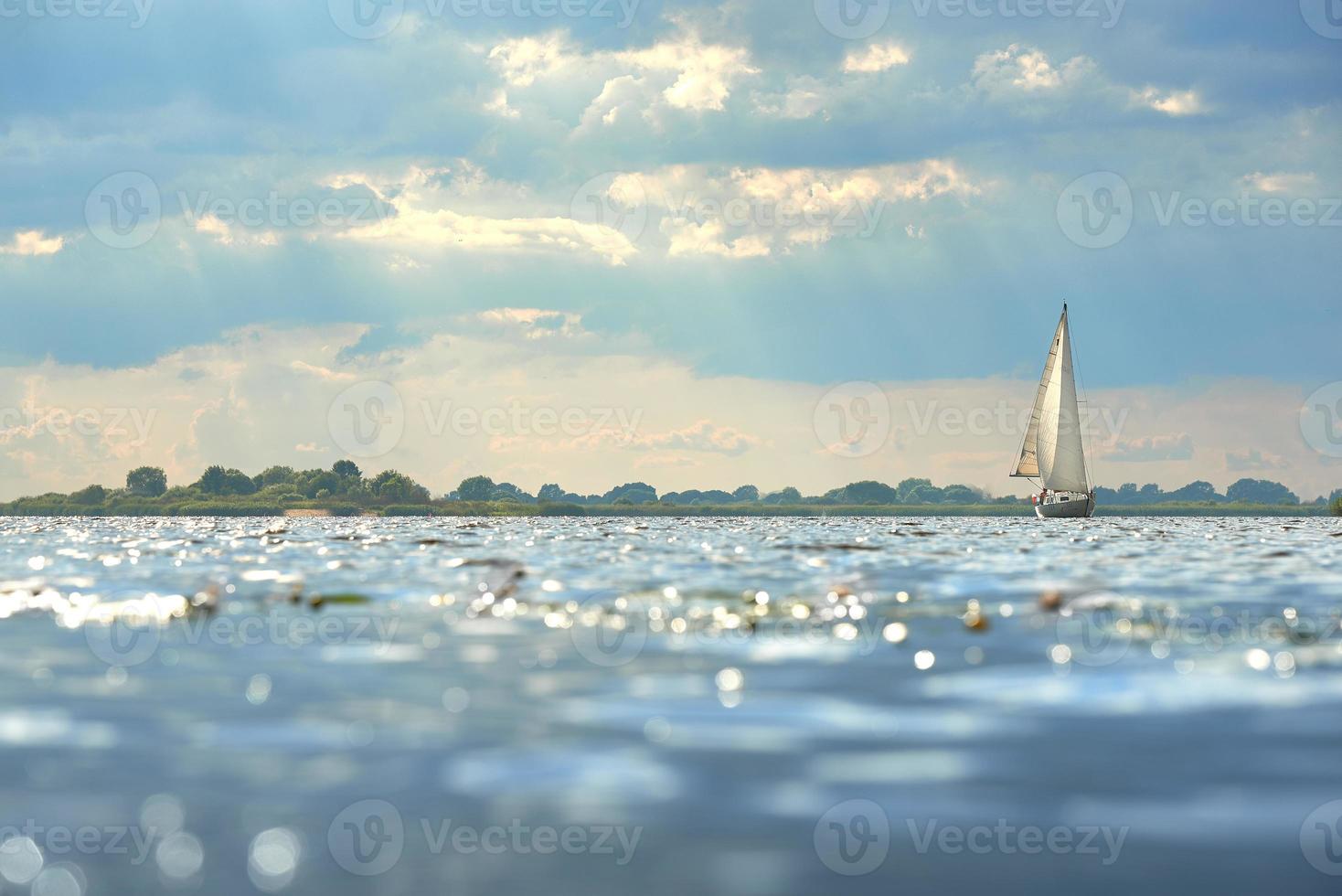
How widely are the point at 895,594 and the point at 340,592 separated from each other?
13.4m

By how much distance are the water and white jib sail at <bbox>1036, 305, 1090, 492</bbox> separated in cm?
10827

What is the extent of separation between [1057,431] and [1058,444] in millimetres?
1693

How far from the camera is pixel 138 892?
898 cm

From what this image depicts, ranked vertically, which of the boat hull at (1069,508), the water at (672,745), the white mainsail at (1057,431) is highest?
the white mainsail at (1057,431)

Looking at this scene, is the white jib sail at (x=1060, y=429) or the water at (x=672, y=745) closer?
the water at (x=672, y=745)

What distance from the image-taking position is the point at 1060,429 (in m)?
136

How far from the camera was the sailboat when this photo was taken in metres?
132

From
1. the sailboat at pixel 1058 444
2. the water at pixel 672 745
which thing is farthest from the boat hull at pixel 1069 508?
the water at pixel 672 745

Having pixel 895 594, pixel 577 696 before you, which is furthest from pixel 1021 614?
pixel 577 696

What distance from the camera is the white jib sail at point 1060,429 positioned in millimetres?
132250

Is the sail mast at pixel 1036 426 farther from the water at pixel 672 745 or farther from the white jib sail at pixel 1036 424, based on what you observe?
the water at pixel 672 745

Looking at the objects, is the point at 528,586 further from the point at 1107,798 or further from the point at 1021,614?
the point at 1107,798

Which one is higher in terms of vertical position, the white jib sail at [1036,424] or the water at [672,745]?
Answer: the white jib sail at [1036,424]

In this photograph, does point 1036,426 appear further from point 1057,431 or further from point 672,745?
point 672,745
